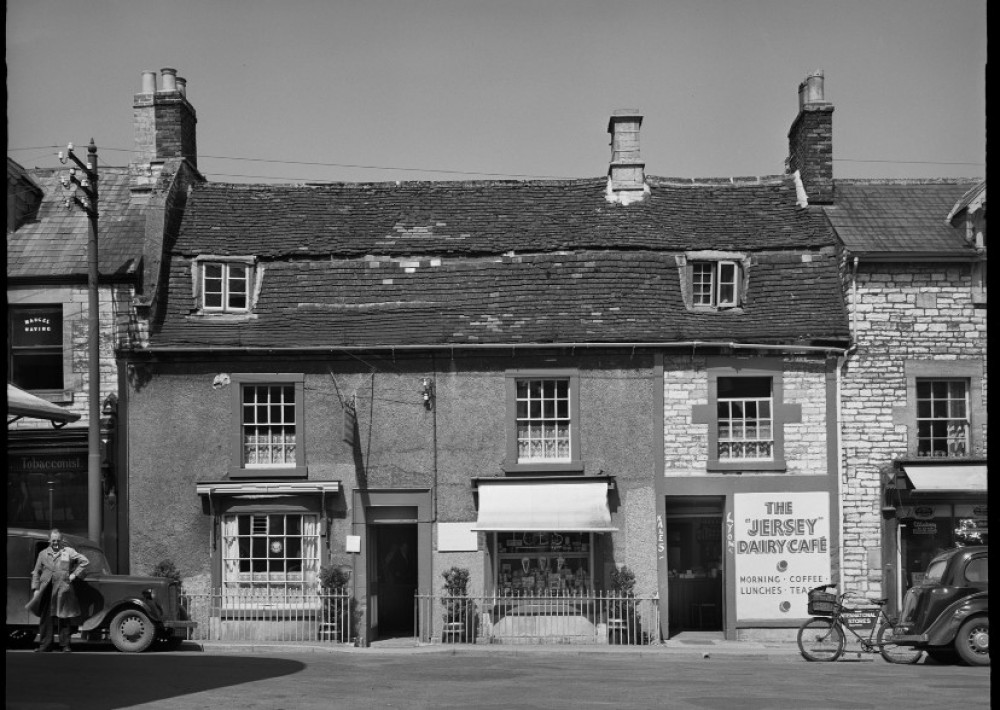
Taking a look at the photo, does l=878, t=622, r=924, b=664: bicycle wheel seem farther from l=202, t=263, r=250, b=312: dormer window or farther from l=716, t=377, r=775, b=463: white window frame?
l=202, t=263, r=250, b=312: dormer window

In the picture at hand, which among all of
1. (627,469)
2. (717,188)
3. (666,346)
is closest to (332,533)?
(627,469)

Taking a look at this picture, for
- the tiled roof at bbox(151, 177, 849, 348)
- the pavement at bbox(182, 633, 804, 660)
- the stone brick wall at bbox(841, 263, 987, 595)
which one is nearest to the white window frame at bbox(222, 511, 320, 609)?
the pavement at bbox(182, 633, 804, 660)

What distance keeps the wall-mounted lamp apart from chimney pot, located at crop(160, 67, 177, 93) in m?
8.32

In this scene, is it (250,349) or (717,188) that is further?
(717,188)

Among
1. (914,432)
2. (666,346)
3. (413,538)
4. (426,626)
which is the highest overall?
(666,346)

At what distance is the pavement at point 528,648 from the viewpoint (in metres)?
20.5

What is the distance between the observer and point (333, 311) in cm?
2439

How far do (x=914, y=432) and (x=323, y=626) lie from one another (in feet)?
37.4

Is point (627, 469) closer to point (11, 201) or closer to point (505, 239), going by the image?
point (505, 239)

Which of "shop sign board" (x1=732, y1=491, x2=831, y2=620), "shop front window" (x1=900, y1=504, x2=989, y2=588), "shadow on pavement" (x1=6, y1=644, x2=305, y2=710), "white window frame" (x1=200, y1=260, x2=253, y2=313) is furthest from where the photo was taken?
"white window frame" (x1=200, y1=260, x2=253, y2=313)

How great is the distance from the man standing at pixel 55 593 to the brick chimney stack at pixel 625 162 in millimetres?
13094

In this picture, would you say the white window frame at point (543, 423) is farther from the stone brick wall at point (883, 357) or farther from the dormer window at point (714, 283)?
the stone brick wall at point (883, 357)

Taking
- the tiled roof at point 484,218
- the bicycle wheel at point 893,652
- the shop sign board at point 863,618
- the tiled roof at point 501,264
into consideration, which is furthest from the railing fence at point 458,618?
the tiled roof at point 484,218

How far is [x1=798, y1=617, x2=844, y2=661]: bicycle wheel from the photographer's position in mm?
19328
